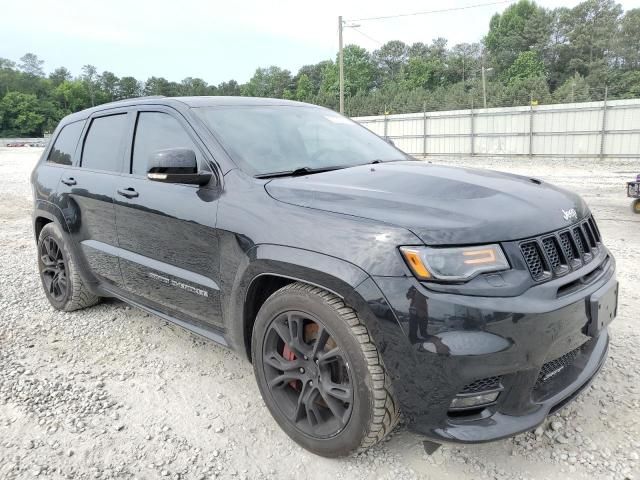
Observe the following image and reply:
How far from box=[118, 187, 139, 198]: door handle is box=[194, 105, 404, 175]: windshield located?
28.1 inches

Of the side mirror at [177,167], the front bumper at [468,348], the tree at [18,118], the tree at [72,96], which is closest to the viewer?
the front bumper at [468,348]

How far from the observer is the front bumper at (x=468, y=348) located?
1.96 m

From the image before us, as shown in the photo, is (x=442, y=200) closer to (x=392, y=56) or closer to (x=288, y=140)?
(x=288, y=140)

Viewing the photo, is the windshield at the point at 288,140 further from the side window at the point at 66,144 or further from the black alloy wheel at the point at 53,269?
the black alloy wheel at the point at 53,269

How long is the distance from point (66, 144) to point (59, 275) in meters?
1.16

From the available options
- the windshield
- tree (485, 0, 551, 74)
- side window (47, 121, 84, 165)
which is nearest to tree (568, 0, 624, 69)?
tree (485, 0, 551, 74)

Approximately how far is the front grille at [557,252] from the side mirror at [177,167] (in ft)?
5.65

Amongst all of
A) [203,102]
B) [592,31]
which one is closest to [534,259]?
[203,102]

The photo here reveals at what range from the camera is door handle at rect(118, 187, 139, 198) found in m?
3.36

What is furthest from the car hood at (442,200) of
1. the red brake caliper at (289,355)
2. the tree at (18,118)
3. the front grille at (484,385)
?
the tree at (18,118)

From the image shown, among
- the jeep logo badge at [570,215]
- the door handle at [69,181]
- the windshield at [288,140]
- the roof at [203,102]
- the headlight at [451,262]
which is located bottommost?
the headlight at [451,262]

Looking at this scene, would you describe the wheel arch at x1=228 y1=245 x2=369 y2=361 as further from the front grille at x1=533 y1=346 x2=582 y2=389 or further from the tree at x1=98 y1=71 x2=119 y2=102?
the tree at x1=98 y1=71 x2=119 y2=102

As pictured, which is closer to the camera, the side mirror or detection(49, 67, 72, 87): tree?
the side mirror

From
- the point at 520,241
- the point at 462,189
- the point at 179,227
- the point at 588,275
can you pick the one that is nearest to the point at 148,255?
the point at 179,227
